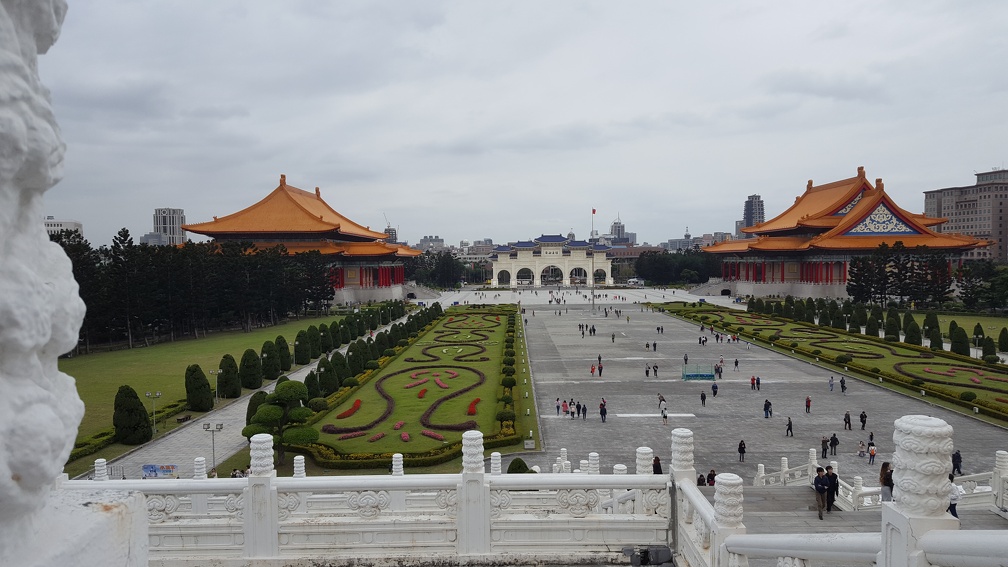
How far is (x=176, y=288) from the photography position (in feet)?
118

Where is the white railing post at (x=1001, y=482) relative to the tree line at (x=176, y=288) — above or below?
below

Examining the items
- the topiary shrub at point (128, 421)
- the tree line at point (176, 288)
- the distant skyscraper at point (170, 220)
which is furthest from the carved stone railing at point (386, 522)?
the distant skyscraper at point (170, 220)

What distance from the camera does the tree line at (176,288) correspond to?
32.8 metres

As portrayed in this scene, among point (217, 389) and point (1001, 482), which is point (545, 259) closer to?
point (217, 389)

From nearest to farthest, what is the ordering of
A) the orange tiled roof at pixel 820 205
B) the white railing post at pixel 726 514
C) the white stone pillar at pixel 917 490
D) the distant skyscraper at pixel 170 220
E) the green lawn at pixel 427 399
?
the white stone pillar at pixel 917 490, the white railing post at pixel 726 514, the green lawn at pixel 427 399, the orange tiled roof at pixel 820 205, the distant skyscraper at pixel 170 220

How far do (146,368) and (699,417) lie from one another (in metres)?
22.8

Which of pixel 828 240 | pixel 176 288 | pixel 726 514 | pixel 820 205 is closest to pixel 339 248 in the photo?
pixel 176 288

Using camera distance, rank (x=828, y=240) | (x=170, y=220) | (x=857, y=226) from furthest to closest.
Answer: (x=170, y=220) < (x=857, y=226) < (x=828, y=240)

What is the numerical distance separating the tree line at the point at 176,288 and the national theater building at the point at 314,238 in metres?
10.1

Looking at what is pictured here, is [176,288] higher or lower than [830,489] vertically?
higher

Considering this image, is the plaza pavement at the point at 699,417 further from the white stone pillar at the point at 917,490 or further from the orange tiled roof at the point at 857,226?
the orange tiled roof at the point at 857,226

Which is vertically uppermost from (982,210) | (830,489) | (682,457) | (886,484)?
(982,210)

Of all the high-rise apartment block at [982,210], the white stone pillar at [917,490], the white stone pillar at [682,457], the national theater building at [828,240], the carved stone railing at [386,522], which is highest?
the high-rise apartment block at [982,210]

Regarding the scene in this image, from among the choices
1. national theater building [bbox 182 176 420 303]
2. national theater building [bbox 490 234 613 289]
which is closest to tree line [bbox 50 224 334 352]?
national theater building [bbox 182 176 420 303]
